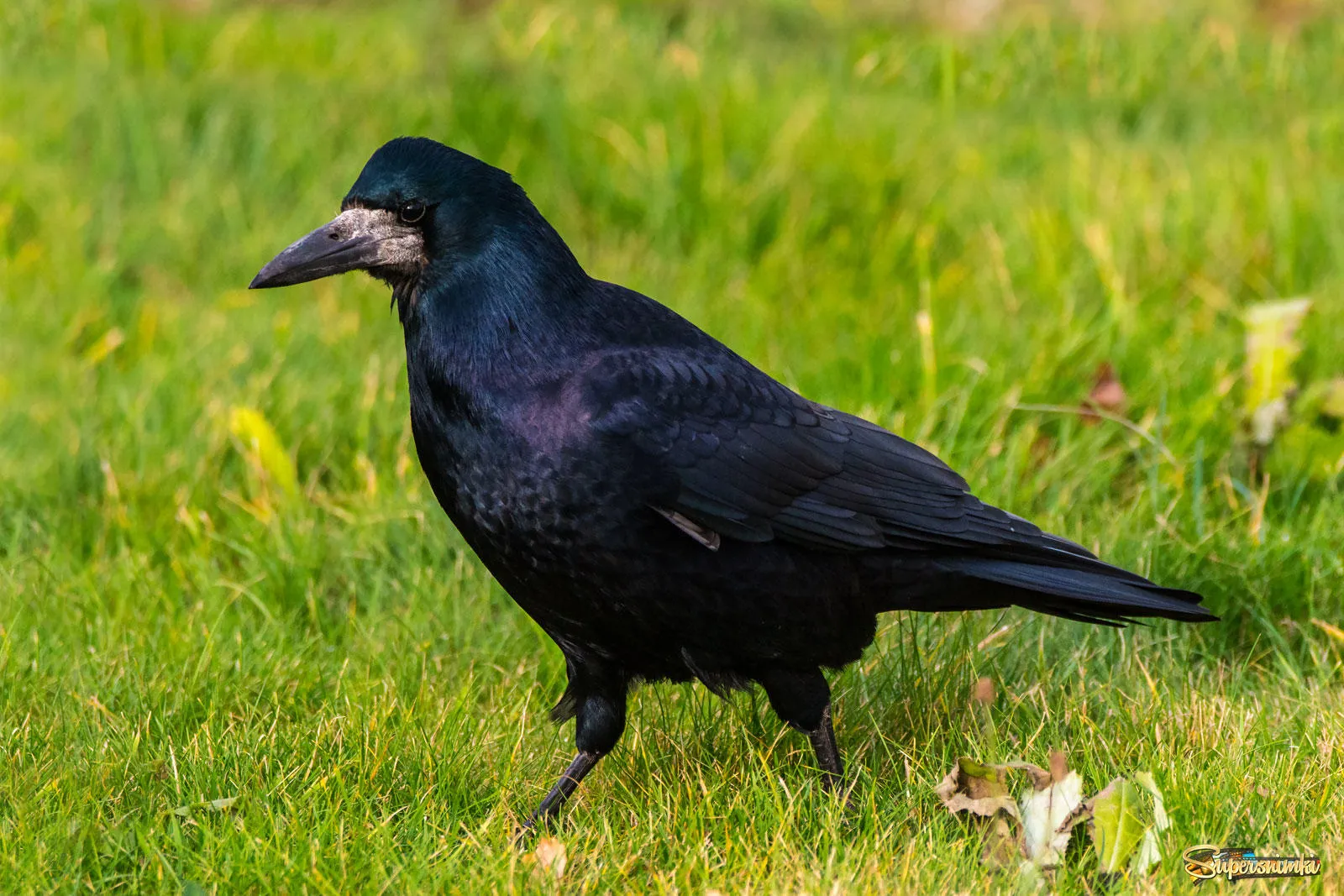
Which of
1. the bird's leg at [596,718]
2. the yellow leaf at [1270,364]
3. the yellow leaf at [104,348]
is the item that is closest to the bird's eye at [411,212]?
the bird's leg at [596,718]

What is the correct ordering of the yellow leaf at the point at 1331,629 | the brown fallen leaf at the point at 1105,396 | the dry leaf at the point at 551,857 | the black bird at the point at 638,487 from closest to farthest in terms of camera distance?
the dry leaf at the point at 551,857 → the black bird at the point at 638,487 → the yellow leaf at the point at 1331,629 → the brown fallen leaf at the point at 1105,396

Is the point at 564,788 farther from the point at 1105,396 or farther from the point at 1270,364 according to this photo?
the point at 1270,364

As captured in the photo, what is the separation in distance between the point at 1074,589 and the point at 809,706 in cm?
60

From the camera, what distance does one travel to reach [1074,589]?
10.3 feet

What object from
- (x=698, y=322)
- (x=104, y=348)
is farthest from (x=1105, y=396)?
(x=104, y=348)

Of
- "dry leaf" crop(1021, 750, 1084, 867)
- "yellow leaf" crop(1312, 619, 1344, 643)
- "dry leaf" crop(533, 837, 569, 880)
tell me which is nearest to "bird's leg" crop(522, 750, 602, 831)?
"dry leaf" crop(533, 837, 569, 880)

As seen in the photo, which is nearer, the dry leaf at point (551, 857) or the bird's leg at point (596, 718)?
the dry leaf at point (551, 857)

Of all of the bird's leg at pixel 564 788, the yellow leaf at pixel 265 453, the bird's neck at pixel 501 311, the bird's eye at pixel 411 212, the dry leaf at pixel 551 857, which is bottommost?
the bird's leg at pixel 564 788

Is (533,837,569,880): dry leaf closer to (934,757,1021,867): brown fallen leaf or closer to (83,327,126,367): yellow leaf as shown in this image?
(934,757,1021,867): brown fallen leaf

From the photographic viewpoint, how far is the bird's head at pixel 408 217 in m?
3.01

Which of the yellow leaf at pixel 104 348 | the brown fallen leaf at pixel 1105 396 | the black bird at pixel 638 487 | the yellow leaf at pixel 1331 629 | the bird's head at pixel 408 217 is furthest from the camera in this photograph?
the yellow leaf at pixel 104 348

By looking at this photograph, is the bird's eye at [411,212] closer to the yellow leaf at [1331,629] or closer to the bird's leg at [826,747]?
the bird's leg at [826,747]

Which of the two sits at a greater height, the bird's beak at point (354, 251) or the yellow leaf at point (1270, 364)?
the bird's beak at point (354, 251)

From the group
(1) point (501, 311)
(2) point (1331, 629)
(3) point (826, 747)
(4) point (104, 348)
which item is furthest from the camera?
(4) point (104, 348)
